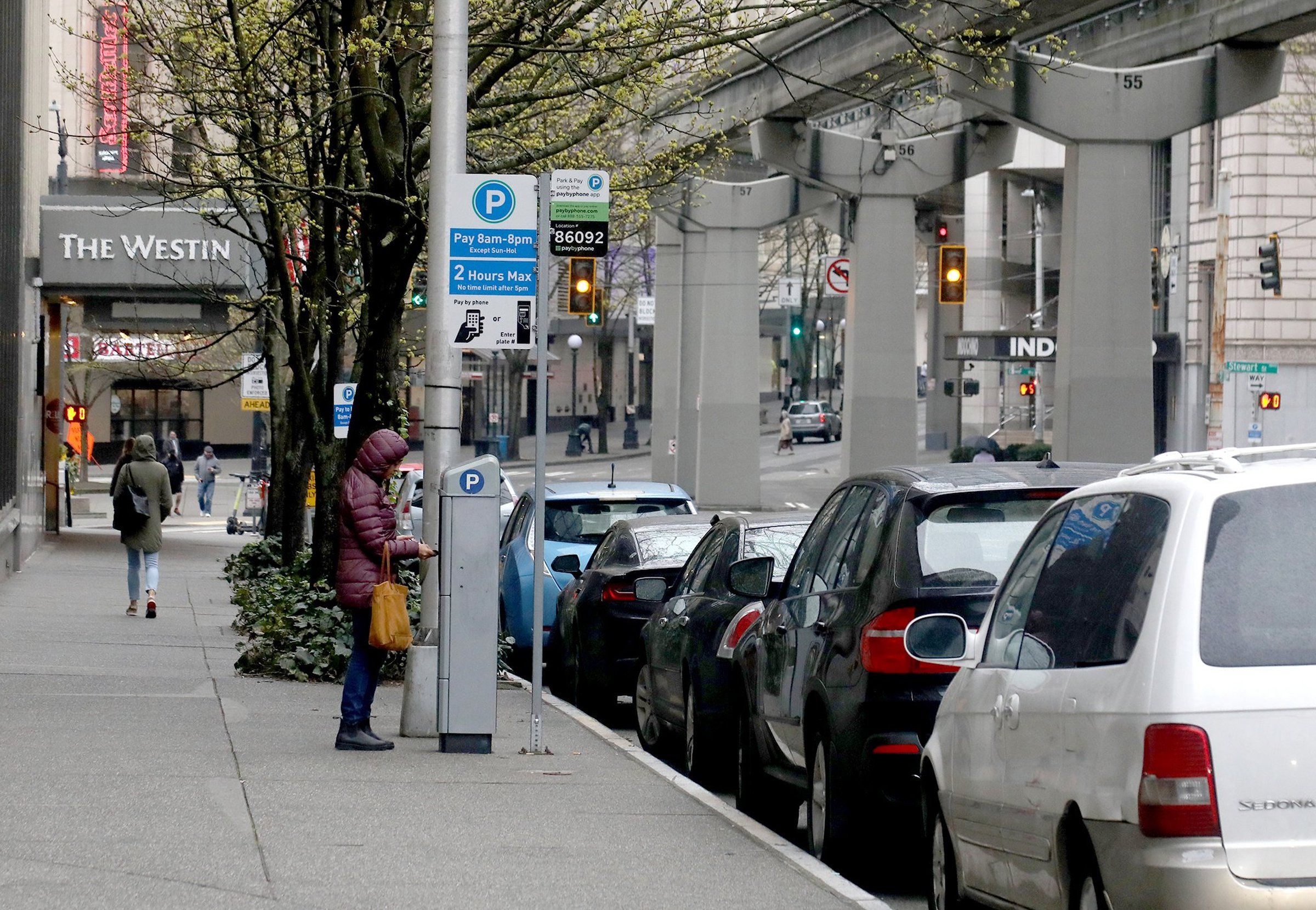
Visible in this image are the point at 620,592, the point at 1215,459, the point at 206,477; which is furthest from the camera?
the point at 206,477

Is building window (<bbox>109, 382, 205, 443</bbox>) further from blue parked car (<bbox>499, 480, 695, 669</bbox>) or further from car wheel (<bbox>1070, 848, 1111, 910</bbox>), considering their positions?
car wheel (<bbox>1070, 848, 1111, 910</bbox>)

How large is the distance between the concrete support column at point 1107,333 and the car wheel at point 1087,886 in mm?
29255

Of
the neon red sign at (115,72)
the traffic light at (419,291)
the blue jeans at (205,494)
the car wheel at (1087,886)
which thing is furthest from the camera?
the blue jeans at (205,494)

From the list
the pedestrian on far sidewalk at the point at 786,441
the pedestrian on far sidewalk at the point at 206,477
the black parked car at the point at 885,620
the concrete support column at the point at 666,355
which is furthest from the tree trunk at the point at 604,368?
the black parked car at the point at 885,620

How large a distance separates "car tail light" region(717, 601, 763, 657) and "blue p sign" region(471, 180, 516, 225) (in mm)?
2644

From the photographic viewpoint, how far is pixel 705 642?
1070 centimetres

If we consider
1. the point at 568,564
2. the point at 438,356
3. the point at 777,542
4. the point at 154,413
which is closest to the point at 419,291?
the point at 568,564

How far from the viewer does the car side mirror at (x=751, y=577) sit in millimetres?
8992

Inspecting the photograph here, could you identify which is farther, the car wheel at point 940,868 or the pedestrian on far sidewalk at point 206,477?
the pedestrian on far sidewalk at point 206,477

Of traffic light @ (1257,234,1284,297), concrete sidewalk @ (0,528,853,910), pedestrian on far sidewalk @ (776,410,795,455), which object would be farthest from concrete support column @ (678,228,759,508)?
concrete sidewalk @ (0,528,853,910)

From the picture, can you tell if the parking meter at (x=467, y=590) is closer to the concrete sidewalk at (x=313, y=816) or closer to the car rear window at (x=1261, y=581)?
the concrete sidewalk at (x=313, y=816)

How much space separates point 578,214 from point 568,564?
4820mm

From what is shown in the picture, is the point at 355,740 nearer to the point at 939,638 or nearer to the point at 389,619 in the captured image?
the point at 389,619

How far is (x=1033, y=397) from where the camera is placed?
74875mm
